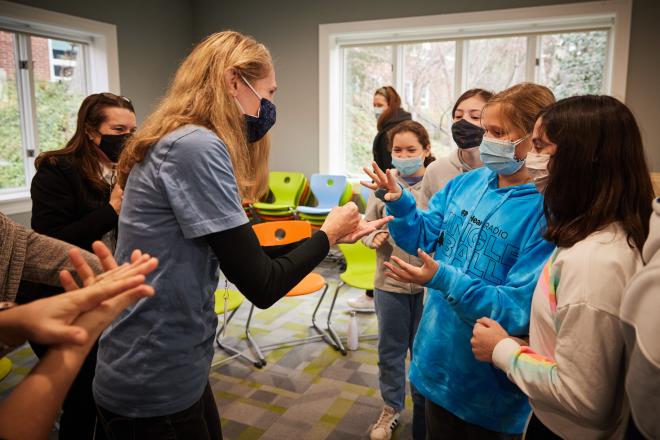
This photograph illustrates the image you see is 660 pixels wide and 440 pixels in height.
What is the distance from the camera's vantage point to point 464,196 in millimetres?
1527

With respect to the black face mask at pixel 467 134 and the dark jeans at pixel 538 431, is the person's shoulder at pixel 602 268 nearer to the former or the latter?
the dark jeans at pixel 538 431

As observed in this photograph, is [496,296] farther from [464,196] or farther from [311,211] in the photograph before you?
[311,211]

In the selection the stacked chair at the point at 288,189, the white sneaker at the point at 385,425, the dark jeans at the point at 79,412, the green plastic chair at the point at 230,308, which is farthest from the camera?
the stacked chair at the point at 288,189

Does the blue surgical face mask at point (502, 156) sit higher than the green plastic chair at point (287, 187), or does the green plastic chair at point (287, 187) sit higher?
the blue surgical face mask at point (502, 156)

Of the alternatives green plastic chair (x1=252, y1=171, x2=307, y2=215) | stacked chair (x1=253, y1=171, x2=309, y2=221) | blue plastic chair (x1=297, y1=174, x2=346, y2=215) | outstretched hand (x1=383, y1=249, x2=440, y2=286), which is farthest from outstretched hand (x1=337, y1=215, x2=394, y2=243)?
green plastic chair (x1=252, y1=171, x2=307, y2=215)

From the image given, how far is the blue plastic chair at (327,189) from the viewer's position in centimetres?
568

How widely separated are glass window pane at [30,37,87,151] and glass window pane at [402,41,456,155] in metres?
3.64

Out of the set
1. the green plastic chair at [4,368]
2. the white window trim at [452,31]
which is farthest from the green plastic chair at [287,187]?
the green plastic chair at [4,368]

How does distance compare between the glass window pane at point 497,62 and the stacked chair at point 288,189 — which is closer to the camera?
the glass window pane at point 497,62

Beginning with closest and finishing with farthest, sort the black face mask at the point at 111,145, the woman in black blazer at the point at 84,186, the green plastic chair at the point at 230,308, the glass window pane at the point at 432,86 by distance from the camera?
1. the woman in black blazer at the point at 84,186
2. the black face mask at the point at 111,145
3. the green plastic chair at the point at 230,308
4. the glass window pane at the point at 432,86

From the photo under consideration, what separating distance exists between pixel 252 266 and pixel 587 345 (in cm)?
69

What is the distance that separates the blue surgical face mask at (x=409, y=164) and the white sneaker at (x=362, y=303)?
1.93 meters

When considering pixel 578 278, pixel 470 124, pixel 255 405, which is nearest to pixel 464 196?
pixel 578 278

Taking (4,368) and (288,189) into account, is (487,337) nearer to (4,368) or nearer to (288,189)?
(4,368)
